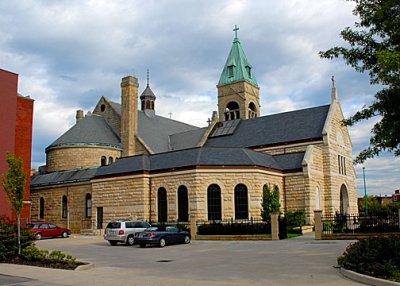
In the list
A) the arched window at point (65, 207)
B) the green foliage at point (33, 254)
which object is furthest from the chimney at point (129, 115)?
Result: the green foliage at point (33, 254)

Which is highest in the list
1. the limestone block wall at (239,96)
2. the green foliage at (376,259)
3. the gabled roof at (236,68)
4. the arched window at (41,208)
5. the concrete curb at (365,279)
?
the gabled roof at (236,68)

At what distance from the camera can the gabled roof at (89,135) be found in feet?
163

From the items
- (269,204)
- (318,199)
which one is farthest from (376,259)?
(318,199)

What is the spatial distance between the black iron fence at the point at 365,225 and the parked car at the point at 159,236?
29.9 feet

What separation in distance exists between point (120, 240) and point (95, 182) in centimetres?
1398

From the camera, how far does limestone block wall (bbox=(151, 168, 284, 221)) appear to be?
33938 mm

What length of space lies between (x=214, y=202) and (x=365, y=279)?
2319 cm

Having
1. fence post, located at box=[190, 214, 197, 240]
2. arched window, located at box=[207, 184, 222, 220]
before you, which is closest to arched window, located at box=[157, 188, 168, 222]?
arched window, located at box=[207, 184, 222, 220]

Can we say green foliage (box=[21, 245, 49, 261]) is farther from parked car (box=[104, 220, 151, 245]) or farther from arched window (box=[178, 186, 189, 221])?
arched window (box=[178, 186, 189, 221])

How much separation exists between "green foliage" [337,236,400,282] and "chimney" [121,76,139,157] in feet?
127

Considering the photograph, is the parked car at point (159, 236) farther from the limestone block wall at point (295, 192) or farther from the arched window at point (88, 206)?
the arched window at point (88, 206)

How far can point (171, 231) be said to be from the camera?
86.9ft

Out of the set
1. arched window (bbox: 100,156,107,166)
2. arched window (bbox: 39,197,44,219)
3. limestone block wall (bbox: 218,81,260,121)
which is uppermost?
limestone block wall (bbox: 218,81,260,121)

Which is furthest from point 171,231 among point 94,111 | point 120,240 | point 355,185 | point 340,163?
point 94,111
